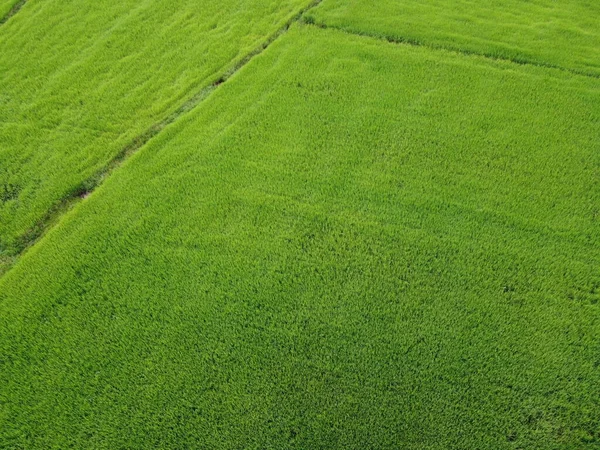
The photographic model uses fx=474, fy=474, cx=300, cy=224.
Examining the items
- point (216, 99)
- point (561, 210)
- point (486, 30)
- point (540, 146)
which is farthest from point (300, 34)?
point (561, 210)

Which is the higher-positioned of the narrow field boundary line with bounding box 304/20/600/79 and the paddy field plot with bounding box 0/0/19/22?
the paddy field plot with bounding box 0/0/19/22

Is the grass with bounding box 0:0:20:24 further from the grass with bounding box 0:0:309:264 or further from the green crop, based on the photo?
the grass with bounding box 0:0:309:264

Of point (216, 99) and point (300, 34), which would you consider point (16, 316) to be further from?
point (300, 34)

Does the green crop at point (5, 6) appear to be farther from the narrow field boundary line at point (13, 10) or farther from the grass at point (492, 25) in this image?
the grass at point (492, 25)

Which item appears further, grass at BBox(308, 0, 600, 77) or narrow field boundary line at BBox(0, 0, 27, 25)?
narrow field boundary line at BBox(0, 0, 27, 25)

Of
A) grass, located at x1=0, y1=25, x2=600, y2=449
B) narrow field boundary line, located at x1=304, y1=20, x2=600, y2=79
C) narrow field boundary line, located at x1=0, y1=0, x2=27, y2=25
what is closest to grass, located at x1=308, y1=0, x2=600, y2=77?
narrow field boundary line, located at x1=304, y1=20, x2=600, y2=79

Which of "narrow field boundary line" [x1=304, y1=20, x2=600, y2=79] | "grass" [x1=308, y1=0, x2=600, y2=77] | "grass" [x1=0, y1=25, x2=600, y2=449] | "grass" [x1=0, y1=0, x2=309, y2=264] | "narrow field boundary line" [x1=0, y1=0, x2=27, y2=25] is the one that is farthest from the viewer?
"narrow field boundary line" [x1=0, y1=0, x2=27, y2=25]
